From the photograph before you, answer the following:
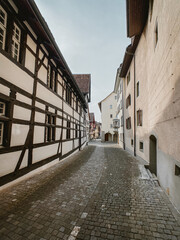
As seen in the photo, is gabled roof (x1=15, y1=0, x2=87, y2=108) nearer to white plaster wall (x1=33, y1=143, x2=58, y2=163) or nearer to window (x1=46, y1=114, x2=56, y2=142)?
window (x1=46, y1=114, x2=56, y2=142)

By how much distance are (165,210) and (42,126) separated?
17.6ft

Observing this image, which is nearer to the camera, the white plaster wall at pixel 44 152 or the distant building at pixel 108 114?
the white plaster wall at pixel 44 152

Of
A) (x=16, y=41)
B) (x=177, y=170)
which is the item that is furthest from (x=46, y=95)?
(x=177, y=170)

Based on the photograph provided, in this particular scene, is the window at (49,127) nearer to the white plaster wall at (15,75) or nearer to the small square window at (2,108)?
the white plaster wall at (15,75)

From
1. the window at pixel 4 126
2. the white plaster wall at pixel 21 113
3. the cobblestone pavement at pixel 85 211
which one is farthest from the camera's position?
the white plaster wall at pixel 21 113

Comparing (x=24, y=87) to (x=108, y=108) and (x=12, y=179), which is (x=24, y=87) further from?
(x=108, y=108)

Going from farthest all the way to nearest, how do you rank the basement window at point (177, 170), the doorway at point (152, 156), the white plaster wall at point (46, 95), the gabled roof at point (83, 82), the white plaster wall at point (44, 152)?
the gabled roof at point (83, 82), the doorway at point (152, 156), the white plaster wall at point (46, 95), the white plaster wall at point (44, 152), the basement window at point (177, 170)

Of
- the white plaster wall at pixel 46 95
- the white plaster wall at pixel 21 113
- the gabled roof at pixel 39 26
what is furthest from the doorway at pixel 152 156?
the gabled roof at pixel 39 26

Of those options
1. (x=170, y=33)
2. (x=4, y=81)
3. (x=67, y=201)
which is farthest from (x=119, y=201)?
(x=170, y=33)

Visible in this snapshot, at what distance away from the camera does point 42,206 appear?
3164mm

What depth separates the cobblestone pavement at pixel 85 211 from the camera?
2361 mm

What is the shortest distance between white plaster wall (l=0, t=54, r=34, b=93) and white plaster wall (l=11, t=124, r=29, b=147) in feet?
4.70

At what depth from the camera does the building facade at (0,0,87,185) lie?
12.0ft

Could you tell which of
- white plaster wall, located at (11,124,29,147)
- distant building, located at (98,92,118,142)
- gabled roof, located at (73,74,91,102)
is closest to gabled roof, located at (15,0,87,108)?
white plaster wall, located at (11,124,29,147)
